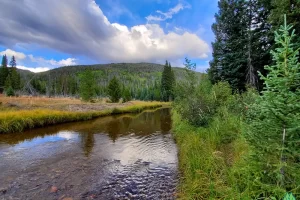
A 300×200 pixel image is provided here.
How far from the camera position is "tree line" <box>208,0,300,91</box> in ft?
57.2

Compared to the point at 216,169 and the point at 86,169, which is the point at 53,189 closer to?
the point at 86,169

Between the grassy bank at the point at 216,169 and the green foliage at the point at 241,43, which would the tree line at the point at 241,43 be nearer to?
the green foliage at the point at 241,43

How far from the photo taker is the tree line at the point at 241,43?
1742 cm

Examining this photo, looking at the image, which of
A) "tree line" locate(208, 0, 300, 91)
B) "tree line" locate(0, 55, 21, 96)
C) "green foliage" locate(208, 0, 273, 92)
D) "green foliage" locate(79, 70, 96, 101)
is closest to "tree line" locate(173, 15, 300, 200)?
"green foliage" locate(208, 0, 273, 92)

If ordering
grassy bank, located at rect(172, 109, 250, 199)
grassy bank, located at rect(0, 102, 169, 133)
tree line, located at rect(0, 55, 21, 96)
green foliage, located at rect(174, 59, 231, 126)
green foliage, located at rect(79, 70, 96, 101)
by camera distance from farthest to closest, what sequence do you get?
tree line, located at rect(0, 55, 21, 96) → green foliage, located at rect(79, 70, 96, 101) → grassy bank, located at rect(0, 102, 169, 133) → green foliage, located at rect(174, 59, 231, 126) → grassy bank, located at rect(172, 109, 250, 199)

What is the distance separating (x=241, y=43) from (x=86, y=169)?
19394 millimetres

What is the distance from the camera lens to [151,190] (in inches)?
197

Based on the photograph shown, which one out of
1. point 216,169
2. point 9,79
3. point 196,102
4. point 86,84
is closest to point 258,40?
point 196,102

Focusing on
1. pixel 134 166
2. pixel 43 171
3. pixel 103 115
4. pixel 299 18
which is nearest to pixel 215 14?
pixel 299 18

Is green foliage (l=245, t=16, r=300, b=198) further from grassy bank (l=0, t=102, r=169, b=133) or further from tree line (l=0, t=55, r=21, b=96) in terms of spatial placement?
tree line (l=0, t=55, r=21, b=96)

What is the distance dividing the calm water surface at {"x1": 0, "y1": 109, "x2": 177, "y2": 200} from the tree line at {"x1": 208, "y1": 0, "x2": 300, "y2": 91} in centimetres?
1252

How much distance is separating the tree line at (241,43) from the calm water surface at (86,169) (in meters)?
12.5

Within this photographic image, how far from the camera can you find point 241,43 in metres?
18.9

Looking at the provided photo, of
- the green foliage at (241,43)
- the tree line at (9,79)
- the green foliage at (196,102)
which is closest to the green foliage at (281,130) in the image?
the green foliage at (196,102)
